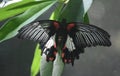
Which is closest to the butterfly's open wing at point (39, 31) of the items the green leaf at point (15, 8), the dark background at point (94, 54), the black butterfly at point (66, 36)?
the black butterfly at point (66, 36)

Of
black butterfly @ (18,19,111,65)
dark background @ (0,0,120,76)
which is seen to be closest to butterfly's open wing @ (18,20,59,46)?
black butterfly @ (18,19,111,65)

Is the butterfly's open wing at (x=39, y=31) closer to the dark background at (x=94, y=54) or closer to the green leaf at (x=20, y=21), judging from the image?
the green leaf at (x=20, y=21)

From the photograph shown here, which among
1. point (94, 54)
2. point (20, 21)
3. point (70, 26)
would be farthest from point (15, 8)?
point (94, 54)

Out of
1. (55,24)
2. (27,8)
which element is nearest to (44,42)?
(55,24)

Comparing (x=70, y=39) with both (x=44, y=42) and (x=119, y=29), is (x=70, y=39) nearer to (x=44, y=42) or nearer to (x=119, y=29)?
(x=44, y=42)

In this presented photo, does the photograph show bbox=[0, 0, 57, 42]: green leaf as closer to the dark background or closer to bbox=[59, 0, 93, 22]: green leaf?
bbox=[59, 0, 93, 22]: green leaf

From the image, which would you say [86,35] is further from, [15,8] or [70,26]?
[15,8]
